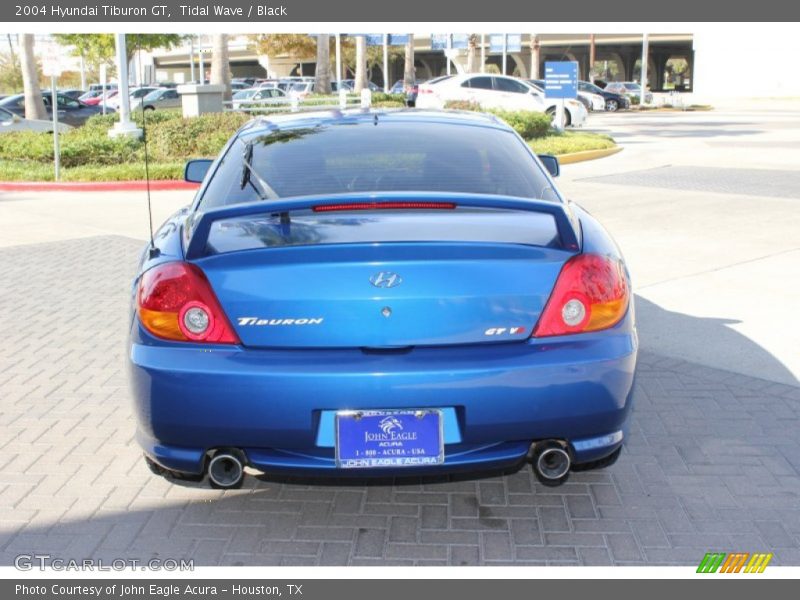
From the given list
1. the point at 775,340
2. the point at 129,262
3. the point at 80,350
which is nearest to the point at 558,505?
the point at 775,340

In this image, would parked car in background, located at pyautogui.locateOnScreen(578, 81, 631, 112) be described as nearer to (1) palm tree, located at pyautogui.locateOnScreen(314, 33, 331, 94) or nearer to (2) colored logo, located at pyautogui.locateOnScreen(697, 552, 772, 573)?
(1) palm tree, located at pyautogui.locateOnScreen(314, 33, 331, 94)

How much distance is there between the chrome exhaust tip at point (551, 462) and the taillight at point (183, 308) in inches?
46.0

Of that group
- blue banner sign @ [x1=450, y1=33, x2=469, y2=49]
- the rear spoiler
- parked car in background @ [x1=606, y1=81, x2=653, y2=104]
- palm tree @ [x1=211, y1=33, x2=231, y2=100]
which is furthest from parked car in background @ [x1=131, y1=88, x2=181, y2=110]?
the rear spoiler

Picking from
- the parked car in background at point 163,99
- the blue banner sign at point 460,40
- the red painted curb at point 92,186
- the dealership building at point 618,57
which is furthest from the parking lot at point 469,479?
the blue banner sign at point 460,40

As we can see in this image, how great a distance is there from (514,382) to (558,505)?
91 cm

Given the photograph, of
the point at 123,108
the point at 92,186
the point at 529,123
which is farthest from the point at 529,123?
the point at 92,186

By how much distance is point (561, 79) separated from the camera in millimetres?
23453

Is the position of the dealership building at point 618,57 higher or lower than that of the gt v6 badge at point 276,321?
higher

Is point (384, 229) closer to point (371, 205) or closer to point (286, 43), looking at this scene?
point (371, 205)

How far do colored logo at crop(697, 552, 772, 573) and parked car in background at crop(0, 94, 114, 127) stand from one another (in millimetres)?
30461

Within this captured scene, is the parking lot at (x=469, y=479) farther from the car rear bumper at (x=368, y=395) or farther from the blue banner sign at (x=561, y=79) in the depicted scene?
the blue banner sign at (x=561, y=79)

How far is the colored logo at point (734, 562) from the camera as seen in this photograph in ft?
11.3
